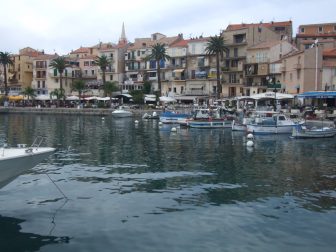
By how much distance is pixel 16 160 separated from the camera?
45.2 feet

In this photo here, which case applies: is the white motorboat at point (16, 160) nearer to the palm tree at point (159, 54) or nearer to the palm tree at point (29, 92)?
the palm tree at point (159, 54)

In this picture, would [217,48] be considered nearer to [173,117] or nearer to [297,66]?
[297,66]

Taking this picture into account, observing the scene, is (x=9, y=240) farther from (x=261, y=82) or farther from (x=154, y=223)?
(x=261, y=82)

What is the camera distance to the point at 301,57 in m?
66.6

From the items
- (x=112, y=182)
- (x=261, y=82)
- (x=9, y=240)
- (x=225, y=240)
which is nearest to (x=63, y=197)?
(x=112, y=182)

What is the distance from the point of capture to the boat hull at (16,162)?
535 inches

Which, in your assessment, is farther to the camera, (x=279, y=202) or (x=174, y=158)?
(x=174, y=158)

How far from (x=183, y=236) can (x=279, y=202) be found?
5601mm

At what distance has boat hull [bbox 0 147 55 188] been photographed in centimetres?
1359

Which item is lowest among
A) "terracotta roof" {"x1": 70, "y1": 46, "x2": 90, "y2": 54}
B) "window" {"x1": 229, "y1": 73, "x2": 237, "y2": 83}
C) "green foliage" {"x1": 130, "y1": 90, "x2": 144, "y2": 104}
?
"green foliage" {"x1": 130, "y1": 90, "x2": 144, "y2": 104}

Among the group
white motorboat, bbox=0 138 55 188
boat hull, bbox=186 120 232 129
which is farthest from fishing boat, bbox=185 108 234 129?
white motorboat, bbox=0 138 55 188

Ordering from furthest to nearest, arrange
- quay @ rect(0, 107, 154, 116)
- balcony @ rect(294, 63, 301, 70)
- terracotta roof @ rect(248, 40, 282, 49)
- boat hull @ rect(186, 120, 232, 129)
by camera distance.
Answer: quay @ rect(0, 107, 154, 116) → terracotta roof @ rect(248, 40, 282, 49) → balcony @ rect(294, 63, 301, 70) → boat hull @ rect(186, 120, 232, 129)

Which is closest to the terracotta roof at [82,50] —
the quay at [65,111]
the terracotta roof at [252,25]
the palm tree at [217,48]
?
the quay at [65,111]

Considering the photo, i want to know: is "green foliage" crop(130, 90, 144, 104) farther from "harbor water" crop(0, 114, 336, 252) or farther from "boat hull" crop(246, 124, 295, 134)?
"harbor water" crop(0, 114, 336, 252)
